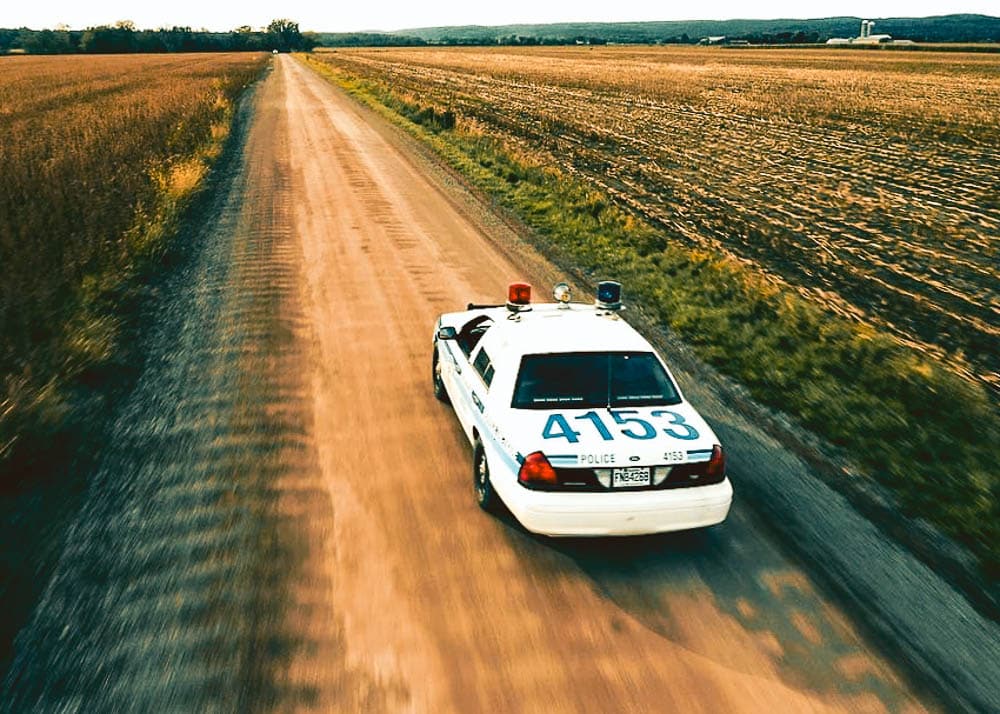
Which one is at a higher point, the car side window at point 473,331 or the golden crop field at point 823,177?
the car side window at point 473,331

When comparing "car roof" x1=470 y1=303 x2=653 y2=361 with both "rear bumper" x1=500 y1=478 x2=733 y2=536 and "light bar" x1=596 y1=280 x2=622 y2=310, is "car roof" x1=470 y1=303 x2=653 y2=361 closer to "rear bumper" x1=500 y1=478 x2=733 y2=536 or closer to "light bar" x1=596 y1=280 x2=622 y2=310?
"light bar" x1=596 y1=280 x2=622 y2=310

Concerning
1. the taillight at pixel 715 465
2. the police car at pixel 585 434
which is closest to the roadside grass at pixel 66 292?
the police car at pixel 585 434

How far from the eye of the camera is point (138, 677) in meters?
4.58

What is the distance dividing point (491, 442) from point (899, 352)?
6.15m

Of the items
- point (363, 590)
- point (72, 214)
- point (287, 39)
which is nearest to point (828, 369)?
point (363, 590)

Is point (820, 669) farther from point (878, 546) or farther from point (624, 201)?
point (624, 201)

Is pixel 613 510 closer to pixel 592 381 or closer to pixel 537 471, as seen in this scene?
pixel 537 471

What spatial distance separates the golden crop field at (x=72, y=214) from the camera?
907 centimetres

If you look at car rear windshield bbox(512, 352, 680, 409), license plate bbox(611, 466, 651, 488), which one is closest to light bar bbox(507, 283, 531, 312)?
car rear windshield bbox(512, 352, 680, 409)

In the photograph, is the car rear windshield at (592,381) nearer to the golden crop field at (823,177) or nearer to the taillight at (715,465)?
the taillight at (715,465)

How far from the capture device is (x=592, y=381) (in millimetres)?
6066

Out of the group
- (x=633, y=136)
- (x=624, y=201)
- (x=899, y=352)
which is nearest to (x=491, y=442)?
(x=899, y=352)

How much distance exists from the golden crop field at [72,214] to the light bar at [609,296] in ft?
17.5

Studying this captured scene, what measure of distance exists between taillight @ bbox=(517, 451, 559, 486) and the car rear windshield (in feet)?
1.85
